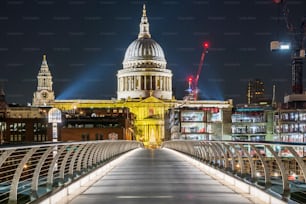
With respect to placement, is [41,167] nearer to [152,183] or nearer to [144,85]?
[152,183]

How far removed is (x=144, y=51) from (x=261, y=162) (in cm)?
17920

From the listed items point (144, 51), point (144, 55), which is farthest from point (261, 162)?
point (144, 51)

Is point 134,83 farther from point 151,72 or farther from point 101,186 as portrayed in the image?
point 101,186

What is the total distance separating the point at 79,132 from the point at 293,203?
383 feet

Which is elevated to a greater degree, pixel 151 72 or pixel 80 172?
pixel 151 72

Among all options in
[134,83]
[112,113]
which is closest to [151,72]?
[134,83]

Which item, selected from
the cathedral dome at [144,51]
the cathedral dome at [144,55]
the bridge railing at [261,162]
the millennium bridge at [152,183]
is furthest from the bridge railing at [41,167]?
the cathedral dome at [144,51]

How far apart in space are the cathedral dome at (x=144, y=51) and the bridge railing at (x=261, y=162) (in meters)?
163

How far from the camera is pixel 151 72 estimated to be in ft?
619

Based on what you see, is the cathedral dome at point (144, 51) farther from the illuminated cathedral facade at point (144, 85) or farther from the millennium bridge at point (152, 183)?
the millennium bridge at point (152, 183)

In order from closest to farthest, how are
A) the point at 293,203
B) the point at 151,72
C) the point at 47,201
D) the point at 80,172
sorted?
the point at 293,203 → the point at 47,201 → the point at 80,172 → the point at 151,72

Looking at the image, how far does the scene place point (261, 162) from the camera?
13.9 m

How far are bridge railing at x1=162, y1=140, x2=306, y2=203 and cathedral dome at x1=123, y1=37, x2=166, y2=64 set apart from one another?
533 feet

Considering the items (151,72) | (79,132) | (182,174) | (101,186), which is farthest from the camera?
(151,72)
